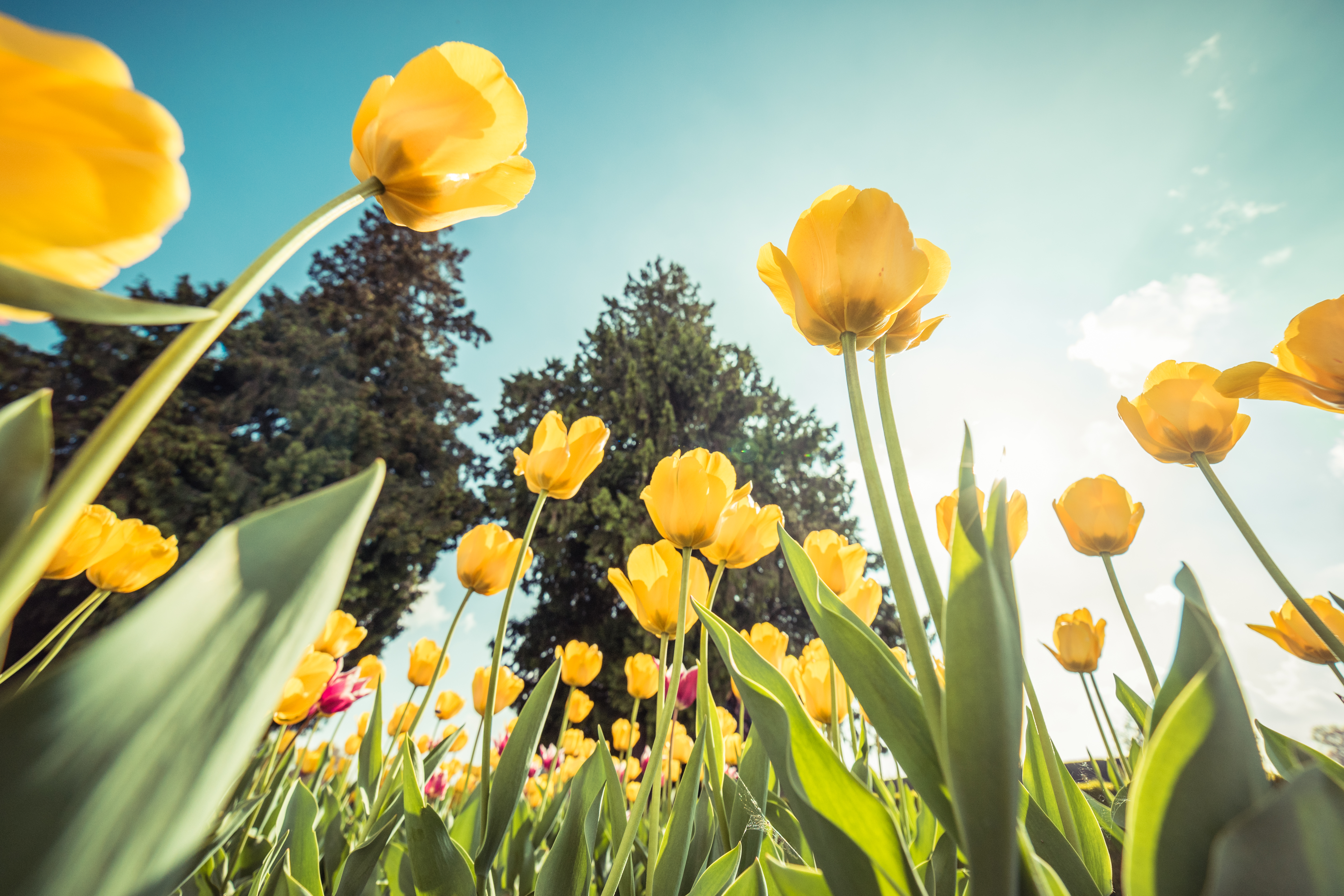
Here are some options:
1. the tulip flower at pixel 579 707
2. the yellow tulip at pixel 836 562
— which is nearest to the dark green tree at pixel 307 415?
the tulip flower at pixel 579 707

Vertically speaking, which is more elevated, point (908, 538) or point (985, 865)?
point (908, 538)

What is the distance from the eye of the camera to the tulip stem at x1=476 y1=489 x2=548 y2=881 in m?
0.76

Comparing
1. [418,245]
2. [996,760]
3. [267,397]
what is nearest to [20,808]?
[996,760]

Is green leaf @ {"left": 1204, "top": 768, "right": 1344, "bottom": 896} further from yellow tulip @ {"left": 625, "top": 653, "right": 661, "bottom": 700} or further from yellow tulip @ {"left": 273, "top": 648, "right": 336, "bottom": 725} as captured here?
yellow tulip @ {"left": 273, "top": 648, "right": 336, "bottom": 725}

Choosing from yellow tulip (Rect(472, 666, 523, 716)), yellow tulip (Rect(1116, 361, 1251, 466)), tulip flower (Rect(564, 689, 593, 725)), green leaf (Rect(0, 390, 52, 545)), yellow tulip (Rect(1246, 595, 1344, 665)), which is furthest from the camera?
tulip flower (Rect(564, 689, 593, 725))

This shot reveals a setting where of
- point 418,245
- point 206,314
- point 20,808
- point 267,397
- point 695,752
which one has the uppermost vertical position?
point 418,245

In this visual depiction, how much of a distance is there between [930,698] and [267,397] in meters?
13.6

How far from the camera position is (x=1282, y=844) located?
26 cm

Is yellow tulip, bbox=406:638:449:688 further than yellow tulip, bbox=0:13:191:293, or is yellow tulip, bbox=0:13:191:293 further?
yellow tulip, bbox=406:638:449:688

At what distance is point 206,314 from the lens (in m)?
0.28

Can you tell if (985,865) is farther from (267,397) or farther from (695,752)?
(267,397)

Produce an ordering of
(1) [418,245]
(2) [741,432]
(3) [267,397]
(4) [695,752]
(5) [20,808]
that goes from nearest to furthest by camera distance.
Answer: (5) [20,808] → (4) [695,752] → (3) [267,397] → (2) [741,432] → (1) [418,245]

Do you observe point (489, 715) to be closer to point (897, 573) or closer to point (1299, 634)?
point (897, 573)

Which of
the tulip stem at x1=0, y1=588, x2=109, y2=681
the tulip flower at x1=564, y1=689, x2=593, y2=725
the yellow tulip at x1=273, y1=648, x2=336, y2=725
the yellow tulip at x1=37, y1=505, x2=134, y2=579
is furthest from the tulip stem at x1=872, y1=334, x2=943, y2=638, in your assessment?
the tulip flower at x1=564, y1=689, x2=593, y2=725
